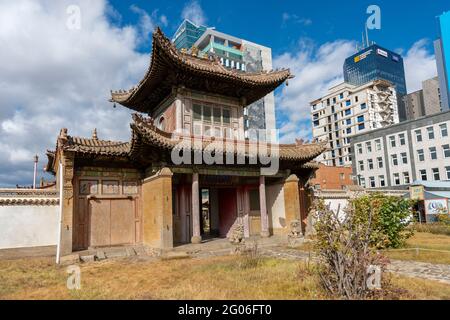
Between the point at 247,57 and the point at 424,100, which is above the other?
the point at 247,57

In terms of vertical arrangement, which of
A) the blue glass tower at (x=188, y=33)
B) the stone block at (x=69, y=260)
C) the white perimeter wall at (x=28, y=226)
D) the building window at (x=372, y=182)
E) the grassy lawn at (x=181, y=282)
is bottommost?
the grassy lawn at (x=181, y=282)

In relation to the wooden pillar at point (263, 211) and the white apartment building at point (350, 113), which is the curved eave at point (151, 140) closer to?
the wooden pillar at point (263, 211)

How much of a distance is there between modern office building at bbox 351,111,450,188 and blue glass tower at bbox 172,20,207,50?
53180 mm

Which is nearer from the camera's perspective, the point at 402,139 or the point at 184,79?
the point at 184,79

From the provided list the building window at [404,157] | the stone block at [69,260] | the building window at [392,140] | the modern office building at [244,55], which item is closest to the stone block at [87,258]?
the stone block at [69,260]

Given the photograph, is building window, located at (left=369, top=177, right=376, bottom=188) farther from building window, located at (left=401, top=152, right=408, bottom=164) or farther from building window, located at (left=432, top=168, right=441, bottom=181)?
building window, located at (left=432, top=168, right=441, bottom=181)

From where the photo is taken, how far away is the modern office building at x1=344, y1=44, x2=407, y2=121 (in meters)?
113

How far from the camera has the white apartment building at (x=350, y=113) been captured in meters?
63.1

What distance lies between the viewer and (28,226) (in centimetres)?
1268

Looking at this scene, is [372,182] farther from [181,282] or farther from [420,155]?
[181,282]

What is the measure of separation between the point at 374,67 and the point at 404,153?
85.3m

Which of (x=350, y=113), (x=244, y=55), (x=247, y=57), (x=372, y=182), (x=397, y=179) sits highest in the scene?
(x=244, y=55)

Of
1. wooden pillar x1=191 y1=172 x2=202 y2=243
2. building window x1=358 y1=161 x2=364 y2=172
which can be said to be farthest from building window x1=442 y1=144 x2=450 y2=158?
wooden pillar x1=191 y1=172 x2=202 y2=243

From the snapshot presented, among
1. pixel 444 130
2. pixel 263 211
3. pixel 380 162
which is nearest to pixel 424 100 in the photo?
pixel 380 162
